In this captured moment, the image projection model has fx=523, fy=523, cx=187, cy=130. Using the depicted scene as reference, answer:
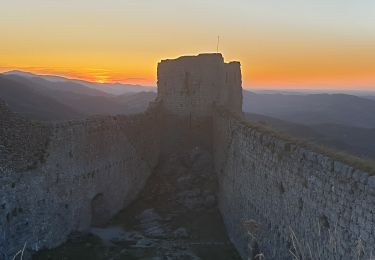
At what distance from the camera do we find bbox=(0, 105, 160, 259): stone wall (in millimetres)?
16625

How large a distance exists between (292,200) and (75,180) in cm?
1033

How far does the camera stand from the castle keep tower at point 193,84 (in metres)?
29.6

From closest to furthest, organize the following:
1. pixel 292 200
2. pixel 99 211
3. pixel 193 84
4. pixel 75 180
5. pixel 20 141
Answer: pixel 292 200, pixel 20 141, pixel 75 180, pixel 99 211, pixel 193 84

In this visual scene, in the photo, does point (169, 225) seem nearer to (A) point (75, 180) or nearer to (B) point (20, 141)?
(A) point (75, 180)

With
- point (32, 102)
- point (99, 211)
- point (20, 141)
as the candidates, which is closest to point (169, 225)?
point (99, 211)

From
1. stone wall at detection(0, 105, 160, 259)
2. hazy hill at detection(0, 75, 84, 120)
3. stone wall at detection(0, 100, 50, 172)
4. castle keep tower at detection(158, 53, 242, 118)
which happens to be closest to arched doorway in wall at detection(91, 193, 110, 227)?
stone wall at detection(0, 105, 160, 259)

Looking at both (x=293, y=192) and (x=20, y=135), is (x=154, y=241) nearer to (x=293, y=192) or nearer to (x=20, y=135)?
(x=20, y=135)

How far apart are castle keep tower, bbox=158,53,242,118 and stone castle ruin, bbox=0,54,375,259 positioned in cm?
6

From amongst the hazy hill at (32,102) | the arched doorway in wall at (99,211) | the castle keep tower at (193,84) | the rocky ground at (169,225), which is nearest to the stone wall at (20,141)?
the rocky ground at (169,225)

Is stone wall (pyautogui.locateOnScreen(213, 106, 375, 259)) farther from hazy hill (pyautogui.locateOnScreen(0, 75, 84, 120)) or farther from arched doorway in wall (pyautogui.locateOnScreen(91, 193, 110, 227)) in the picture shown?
hazy hill (pyautogui.locateOnScreen(0, 75, 84, 120))

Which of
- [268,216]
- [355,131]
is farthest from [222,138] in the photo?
[355,131]

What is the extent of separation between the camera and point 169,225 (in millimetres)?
23125

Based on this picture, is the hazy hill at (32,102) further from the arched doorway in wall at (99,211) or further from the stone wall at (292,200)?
the stone wall at (292,200)

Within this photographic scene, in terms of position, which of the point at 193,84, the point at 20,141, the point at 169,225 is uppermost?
the point at 193,84
